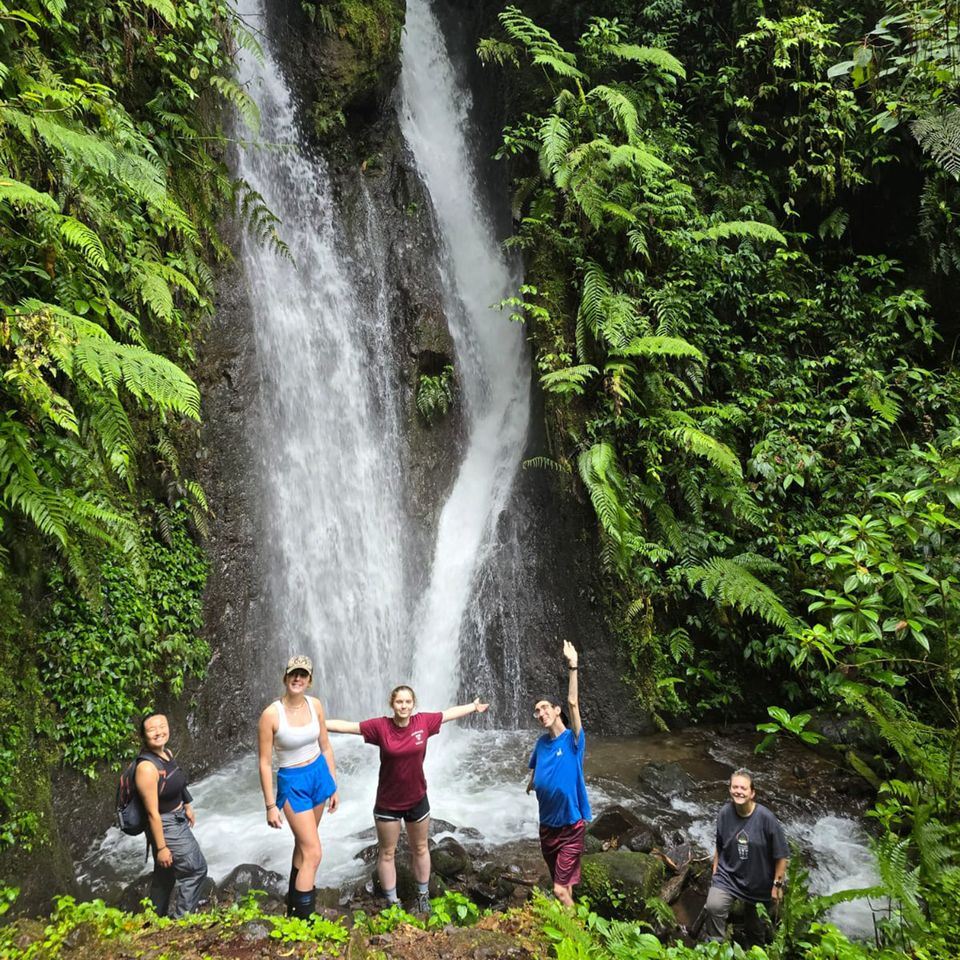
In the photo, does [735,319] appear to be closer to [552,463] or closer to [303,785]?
[552,463]

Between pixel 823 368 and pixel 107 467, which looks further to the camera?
pixel 823 368

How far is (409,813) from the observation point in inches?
199

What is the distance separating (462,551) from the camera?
11.0 m

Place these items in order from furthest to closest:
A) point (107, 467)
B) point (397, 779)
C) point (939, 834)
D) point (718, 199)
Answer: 1. point (718, 199)
2. point (107, 467)
3. point (397, 779)
4. point (939, 834)

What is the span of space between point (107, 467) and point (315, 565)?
11.9 feet

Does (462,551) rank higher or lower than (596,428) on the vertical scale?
lower

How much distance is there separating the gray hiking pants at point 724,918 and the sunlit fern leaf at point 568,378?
6.18 metres

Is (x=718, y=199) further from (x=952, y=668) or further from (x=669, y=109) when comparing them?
(x=952, y=668)

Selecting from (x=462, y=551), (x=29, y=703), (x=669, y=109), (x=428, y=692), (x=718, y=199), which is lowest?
(x=428, y=692)

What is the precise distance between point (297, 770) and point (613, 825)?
10.8 feet

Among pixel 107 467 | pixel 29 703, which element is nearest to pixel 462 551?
pixel 107 467

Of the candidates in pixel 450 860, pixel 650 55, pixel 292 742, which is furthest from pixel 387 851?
pixel 650 55

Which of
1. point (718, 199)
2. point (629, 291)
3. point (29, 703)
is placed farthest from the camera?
point (718, 199)

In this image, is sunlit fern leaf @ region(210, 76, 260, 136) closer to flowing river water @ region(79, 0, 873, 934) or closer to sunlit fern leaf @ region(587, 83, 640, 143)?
flowing river water @ region(79, 0, 873, 934)
